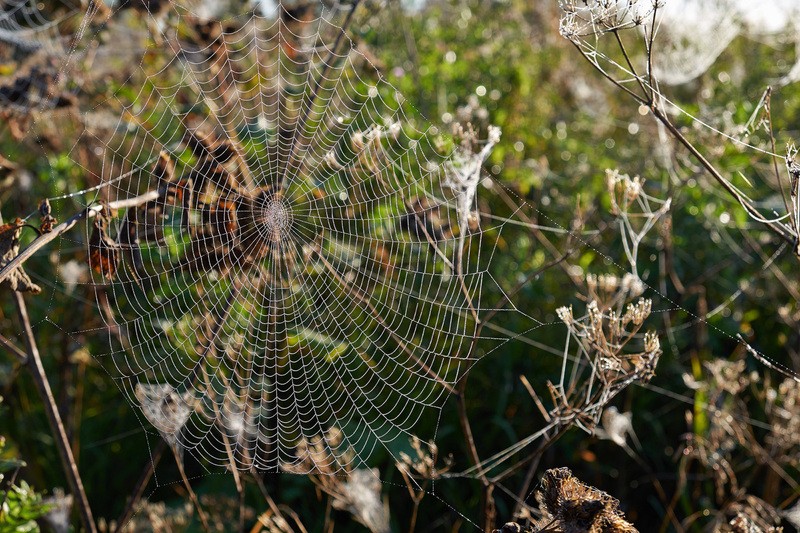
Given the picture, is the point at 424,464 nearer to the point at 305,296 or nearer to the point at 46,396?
the point at 46,396

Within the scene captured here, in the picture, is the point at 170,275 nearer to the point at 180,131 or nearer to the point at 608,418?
the point at 180,131

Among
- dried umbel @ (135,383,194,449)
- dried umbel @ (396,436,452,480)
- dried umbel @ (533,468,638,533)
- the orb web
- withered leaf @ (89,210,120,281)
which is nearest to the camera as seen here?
dried umbel @ (533,468,638,533)

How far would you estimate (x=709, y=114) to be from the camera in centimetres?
295

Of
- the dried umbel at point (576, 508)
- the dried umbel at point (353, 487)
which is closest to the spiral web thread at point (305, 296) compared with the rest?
the dried umbel at point (353, 487)

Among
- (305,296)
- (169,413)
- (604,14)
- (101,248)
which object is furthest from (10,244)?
(305,296)

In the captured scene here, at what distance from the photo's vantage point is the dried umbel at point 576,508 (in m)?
1.23

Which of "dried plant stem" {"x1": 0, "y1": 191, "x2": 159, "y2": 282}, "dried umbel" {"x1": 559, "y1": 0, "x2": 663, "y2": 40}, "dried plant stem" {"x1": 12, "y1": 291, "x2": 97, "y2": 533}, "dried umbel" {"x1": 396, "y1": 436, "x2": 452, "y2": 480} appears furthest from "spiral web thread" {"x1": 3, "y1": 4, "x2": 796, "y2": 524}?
"dried umbel" {"x1": 559, "y1": 0, "x2": 663, "y2": 40}

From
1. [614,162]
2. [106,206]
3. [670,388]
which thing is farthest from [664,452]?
[106,206]

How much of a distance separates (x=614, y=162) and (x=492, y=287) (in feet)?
3.94

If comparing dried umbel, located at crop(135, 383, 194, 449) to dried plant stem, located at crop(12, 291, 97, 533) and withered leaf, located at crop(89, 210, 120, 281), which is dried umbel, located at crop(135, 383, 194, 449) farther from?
withered leaf, located at crop(89, 210, 120, 281)

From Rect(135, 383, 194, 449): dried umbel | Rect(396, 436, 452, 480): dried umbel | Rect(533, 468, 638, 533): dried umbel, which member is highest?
Rect(533, 468, 638, 533): dried umbel

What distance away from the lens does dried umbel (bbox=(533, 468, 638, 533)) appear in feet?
4.03

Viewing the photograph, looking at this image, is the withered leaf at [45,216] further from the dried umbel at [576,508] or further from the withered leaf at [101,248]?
the dried umbel at [576,508]

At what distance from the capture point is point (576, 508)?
1239mm
